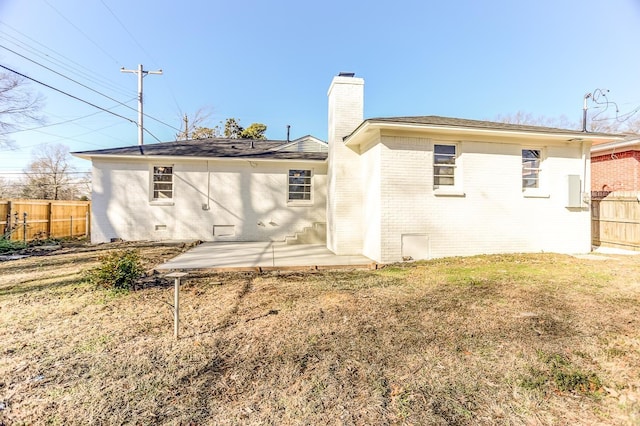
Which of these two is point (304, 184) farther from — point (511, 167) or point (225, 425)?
point (225, 425)

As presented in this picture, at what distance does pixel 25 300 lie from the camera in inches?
174

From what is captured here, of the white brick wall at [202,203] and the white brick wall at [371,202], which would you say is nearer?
the white brick wall at [371,202]

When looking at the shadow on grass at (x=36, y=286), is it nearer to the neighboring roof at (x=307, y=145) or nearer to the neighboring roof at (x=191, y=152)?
the neighboring roof at (x=191, y=152)

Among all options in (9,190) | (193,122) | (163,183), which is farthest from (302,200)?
(9,190)

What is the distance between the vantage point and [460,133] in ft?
24.9

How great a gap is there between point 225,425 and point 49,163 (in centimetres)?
3841

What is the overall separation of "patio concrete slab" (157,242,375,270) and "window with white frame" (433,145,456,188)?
9.69ft

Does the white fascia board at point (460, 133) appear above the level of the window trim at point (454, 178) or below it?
above

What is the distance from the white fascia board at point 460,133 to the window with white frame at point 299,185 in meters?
3.79

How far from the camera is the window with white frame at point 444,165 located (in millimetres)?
7855

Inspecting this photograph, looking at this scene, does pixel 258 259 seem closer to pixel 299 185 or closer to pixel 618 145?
pixel 299 185

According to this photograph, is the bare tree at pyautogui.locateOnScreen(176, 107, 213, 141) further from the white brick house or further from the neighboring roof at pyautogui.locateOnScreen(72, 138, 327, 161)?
the white brick house

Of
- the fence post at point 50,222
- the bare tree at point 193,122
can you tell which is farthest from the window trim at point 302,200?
the bare tree at point 193,122

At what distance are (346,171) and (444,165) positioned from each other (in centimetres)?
276
